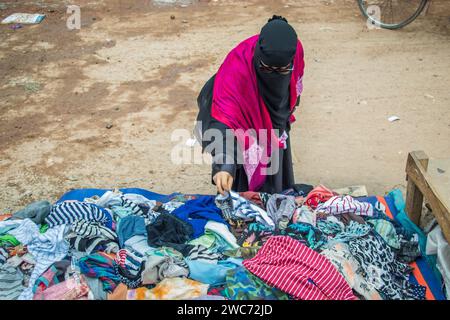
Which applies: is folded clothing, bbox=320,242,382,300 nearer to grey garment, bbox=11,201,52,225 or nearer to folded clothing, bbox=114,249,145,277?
folded clothing, bbox=114,249,145,277

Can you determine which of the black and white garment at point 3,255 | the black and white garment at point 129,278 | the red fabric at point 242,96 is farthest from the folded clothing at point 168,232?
the black and white garment at point 3,255

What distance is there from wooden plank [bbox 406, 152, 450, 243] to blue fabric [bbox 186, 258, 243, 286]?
1.01 metres

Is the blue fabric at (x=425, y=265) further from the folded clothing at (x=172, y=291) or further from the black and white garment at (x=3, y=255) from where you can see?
the black and white garment at (x=3, y=255)

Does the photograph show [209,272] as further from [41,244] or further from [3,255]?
[3,255]

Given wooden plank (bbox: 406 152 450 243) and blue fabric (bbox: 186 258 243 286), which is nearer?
blue fabric (bbox: 186 258 243 286)

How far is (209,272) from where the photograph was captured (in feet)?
8.07

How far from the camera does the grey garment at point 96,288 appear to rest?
236 centimetres

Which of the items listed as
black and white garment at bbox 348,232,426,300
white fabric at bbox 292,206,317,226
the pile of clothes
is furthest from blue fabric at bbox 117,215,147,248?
black and white garment at bbox 348,232,426,300

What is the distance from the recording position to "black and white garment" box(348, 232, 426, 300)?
255 centimetres

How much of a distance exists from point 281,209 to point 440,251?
0.83 metres

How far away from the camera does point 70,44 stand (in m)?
6.84

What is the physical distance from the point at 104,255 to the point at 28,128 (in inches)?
118

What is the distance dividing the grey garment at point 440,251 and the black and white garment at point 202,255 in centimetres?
108
